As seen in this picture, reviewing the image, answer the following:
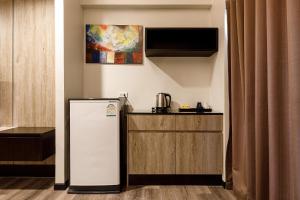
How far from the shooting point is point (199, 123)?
2.78 meters

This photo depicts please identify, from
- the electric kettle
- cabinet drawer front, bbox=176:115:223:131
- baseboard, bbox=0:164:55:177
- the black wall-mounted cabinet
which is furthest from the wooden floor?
the black wall-mounted cabinet

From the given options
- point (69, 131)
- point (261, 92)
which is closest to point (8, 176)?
point (69, 131)

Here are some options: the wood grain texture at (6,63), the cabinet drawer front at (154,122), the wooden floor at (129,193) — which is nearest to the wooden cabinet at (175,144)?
the cabinet drawer front at (154,122)

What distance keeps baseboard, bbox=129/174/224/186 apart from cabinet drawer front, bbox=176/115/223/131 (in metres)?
0.62

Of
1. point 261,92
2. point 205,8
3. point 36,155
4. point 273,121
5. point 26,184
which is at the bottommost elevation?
point 26,184

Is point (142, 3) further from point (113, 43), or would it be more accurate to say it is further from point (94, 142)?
point (94, 142)

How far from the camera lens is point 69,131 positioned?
9.02 feet

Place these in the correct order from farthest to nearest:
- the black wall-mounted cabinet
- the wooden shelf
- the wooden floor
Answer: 1. the wooden shelf
2. the black wall-mounted cabinet
3. the wooden floor

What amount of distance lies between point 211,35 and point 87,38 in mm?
1812

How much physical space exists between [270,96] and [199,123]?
4.29 ft

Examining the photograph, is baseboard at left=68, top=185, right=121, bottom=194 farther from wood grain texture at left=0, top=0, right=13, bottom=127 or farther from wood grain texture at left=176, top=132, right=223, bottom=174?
wood grain texture at left=0, top=0, right=13, bottom=127

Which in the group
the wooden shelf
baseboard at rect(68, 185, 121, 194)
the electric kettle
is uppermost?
the wooden shelf

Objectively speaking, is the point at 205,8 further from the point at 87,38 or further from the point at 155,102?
the point at 87,38

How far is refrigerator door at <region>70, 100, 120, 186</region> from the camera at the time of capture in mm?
2561
